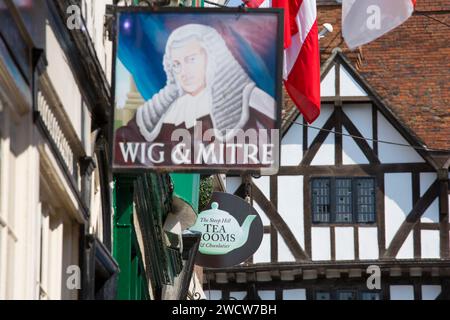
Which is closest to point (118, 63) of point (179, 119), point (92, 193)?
point (179, 119)

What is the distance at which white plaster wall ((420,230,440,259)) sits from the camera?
105ft

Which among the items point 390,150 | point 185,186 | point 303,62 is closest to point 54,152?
point 303,62

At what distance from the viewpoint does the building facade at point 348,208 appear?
3219 cm

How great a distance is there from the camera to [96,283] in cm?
1191

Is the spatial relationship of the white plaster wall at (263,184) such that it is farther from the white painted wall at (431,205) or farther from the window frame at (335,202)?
the white painted wall at (431,205)

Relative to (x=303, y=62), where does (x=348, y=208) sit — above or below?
above

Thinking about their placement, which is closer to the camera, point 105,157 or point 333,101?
point 105,157

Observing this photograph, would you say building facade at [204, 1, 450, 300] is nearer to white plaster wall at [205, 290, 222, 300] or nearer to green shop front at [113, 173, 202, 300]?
white plaster wall at [205, 290, 222, 300]

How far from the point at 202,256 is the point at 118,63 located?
11.5m

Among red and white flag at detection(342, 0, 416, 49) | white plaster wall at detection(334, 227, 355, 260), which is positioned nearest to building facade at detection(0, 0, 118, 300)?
red and white flag at detection(342, 0, 416, 49)

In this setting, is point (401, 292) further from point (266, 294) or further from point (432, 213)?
point (266, 294)

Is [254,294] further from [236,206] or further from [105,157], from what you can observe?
[105,157]

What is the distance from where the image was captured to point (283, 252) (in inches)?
1271

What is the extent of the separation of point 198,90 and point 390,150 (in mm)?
23250
